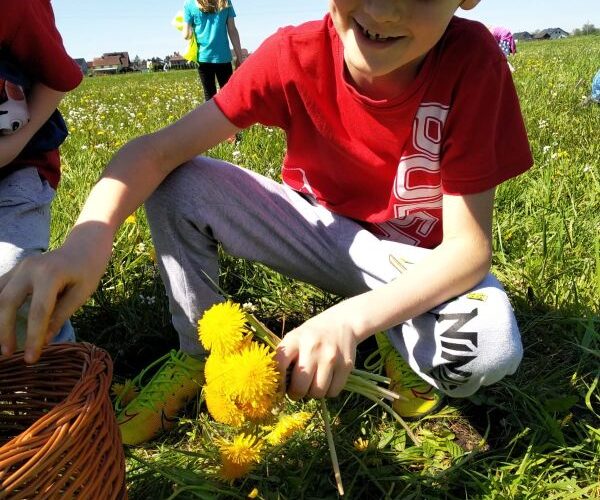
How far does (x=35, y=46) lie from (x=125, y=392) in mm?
866

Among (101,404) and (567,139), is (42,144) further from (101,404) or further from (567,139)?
(567,139)

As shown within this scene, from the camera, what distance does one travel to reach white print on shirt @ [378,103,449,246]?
130 centimetres

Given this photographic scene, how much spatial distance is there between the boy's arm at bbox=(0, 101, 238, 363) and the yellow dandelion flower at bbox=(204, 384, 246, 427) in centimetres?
25

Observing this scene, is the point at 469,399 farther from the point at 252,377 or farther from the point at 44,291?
the point at 44,291

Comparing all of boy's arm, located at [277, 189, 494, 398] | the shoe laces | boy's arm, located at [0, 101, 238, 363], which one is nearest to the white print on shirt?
boy's arm, located at [277, 189, 494, 398]

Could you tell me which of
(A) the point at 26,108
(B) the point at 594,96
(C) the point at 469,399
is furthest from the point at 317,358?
(B) the point at 594,96

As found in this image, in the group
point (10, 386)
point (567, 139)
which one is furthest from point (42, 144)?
point (567, 139)

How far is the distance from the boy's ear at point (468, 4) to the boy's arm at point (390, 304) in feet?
1.15

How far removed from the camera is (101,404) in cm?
95

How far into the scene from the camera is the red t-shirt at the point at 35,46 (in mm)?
1501

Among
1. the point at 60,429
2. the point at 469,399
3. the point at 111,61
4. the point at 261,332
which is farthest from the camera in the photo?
the point at 111,61

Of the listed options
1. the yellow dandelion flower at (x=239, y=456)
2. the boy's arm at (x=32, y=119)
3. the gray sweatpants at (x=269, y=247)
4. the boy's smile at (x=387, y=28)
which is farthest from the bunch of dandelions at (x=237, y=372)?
the boy's arm at (x=32, y=119)

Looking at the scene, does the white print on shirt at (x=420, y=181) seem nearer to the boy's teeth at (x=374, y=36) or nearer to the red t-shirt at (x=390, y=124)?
the red t-shirt at (x=390, y=124)

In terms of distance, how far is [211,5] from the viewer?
529 cm
